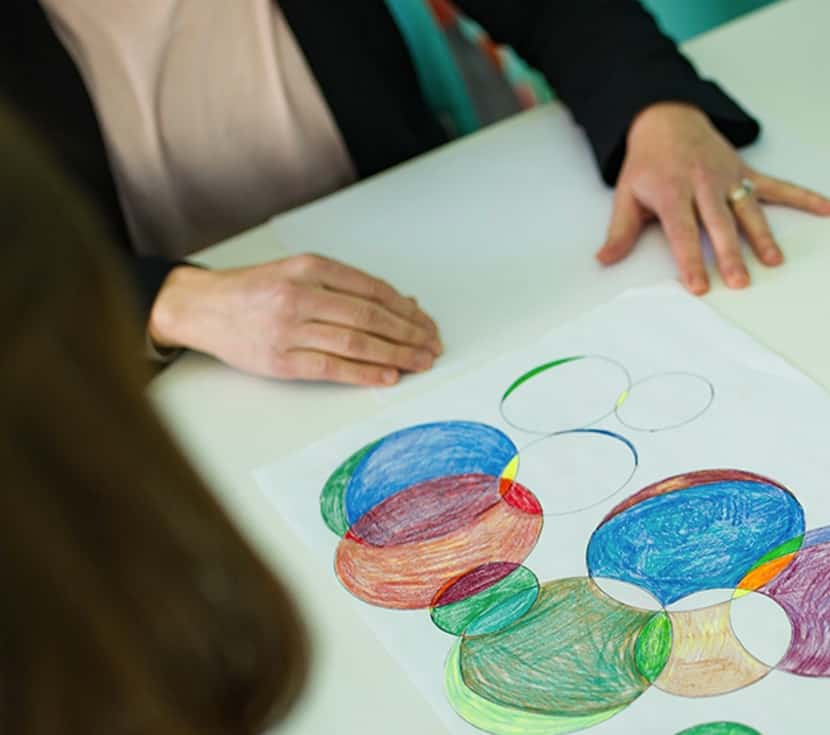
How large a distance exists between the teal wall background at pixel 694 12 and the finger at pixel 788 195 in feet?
2.77

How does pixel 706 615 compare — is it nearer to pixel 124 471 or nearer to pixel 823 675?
pixel 823 675

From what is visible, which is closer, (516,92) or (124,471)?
(124,471)

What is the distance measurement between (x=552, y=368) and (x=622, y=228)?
16 cm

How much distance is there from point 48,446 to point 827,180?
0.74 m

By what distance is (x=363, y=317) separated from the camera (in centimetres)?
77

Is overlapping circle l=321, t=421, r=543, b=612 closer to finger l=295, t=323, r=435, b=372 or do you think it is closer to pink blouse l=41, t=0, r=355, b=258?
finger l=295, t=323, r=435, b=372

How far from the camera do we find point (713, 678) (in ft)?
1.72

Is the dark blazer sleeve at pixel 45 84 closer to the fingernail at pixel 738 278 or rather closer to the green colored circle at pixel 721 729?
the fingernail at pixel 738 278

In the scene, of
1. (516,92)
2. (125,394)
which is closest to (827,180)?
(516,92)

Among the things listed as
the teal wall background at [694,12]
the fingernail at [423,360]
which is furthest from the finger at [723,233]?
the teal wall background at [694,12]

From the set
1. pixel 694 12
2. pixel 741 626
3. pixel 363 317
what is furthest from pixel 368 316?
pixel 694 12

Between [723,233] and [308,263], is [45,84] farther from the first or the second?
[723,233]

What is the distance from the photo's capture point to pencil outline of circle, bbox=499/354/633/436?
688 mm

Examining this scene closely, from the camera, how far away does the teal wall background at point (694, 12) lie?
1.59 metres
